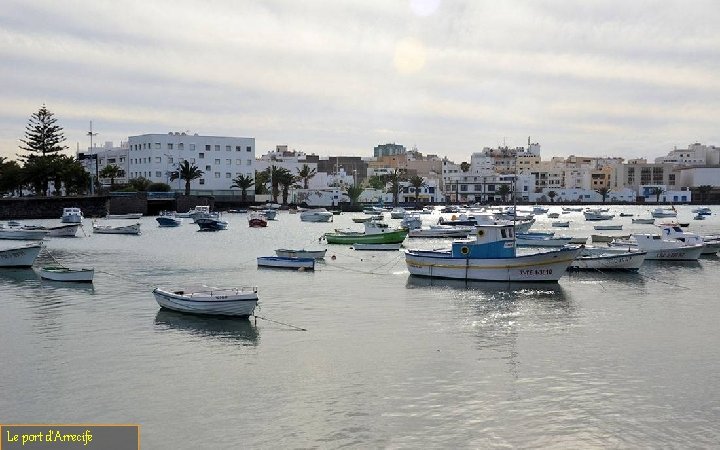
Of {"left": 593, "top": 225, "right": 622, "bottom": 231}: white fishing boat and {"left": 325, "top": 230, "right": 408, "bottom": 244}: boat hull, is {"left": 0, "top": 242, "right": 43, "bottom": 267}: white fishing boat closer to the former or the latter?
{"left": 325, "top": 230, "right": 408, "bottom": 244}: boat hull

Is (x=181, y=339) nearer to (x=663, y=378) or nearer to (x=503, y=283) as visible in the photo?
(x=663, y=378)

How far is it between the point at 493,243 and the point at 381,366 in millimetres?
23243

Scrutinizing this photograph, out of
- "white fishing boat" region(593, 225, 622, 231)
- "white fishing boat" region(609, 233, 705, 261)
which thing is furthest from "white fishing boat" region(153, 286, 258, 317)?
"white fishing boat" region(593, 225, 622, 231)

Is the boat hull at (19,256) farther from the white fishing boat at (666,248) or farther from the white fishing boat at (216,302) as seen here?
the white fishing boat at (666,248)

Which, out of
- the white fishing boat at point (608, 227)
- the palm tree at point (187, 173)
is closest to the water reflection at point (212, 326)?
the white fishing boat at point (608, 227)

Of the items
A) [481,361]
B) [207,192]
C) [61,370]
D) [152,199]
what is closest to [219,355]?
[61,370]

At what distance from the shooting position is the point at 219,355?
2938 cm

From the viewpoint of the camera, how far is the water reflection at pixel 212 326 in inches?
1287

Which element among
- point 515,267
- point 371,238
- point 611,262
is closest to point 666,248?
point 611,262

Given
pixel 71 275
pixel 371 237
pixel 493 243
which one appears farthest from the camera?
pixel 371 237

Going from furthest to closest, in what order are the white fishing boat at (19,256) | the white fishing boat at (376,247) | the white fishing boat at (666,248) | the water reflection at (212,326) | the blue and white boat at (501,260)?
1. the white fishing boat at (376,247)
2. the white fishing boat at (666,248)
3. the white fishing boat at (19,256)
4. the blue and white boat at (501,260)
5. the water reflection at (212,326)

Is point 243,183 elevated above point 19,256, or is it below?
above

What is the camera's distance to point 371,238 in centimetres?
8012

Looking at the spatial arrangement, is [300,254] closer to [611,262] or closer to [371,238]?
[371,238]
